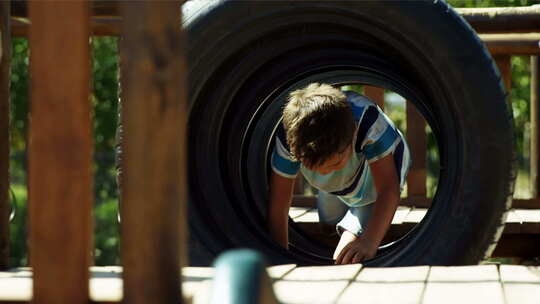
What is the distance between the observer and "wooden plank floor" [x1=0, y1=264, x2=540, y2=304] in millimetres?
2143

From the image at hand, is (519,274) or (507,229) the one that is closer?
(519,274)

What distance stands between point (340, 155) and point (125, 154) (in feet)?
6.22

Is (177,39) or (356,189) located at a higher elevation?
(177,39)

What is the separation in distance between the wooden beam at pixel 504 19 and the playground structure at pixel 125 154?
2731 mm

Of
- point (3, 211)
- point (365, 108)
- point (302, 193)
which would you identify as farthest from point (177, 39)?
point (302, 193)

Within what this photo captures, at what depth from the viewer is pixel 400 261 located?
10.4ft

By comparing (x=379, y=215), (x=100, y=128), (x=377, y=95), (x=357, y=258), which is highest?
(x=100, y=128)

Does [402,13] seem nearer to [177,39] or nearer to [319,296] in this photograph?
[319,296]

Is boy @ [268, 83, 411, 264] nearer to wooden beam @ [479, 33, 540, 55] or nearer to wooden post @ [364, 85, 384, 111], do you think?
wooden beam @ [479, 33, 540, 55]

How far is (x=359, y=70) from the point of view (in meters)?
4.25

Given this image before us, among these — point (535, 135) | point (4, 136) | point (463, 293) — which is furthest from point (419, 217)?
point (463, 293)

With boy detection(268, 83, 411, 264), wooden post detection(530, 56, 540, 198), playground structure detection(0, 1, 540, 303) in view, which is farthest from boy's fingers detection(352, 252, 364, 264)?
wooden post detection(530, 56, 540, 198)

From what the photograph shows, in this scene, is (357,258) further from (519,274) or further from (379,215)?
(519,274)

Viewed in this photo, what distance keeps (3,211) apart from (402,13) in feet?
4.58
